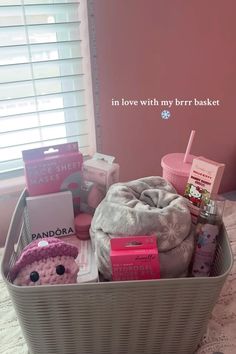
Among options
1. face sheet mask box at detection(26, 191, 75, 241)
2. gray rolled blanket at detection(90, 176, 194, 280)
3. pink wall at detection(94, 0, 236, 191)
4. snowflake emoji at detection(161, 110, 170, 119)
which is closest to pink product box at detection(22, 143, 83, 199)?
face sheet mask box at detection(26, 191, 75, 241)

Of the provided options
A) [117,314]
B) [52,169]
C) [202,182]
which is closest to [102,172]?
[52,169]

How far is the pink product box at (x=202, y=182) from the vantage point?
26.2 inches

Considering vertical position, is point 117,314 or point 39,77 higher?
point 39,77

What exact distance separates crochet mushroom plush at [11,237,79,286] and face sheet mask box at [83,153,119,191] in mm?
267

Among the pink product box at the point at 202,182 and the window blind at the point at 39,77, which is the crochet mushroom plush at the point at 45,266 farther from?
the window blind at the point at 39,77

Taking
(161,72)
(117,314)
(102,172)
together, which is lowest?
(117,314)

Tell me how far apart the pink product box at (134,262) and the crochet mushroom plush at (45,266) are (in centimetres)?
8

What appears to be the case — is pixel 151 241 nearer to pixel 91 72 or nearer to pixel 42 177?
pixel 42 177

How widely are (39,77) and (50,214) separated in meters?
0.42

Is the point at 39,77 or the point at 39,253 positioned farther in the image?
the point at 39,77

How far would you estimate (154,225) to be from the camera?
588 millimetres

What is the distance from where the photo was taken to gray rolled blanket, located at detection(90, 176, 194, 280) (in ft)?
1.93

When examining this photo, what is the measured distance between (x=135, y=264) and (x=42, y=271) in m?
0.14

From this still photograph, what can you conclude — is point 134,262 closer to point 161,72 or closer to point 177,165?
point 177,165
